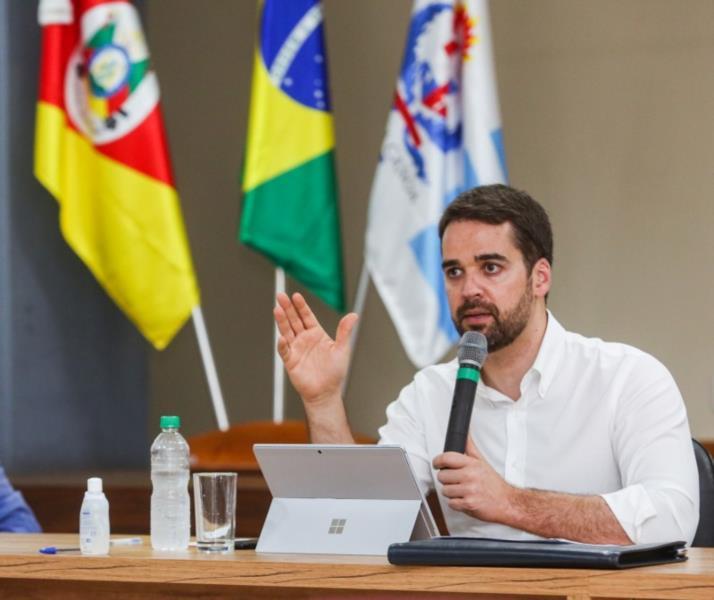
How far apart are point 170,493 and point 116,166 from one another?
2.28m

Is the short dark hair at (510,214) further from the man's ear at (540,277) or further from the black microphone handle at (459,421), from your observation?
the black microphone handle at (459,421)

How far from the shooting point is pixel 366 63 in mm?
4586

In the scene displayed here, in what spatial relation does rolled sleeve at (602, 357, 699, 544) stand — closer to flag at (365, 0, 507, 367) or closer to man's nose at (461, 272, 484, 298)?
man's nose at (461, 272, 484, 298)

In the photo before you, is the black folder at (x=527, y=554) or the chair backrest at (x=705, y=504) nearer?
the black folder at (x=527, y=554)

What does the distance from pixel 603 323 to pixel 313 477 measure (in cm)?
261

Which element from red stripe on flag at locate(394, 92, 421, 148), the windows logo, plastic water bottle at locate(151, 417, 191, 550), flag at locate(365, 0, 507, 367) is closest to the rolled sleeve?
the windows logo

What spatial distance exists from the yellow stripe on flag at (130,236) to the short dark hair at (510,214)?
1824 mm

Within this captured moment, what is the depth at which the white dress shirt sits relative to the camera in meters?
2.03

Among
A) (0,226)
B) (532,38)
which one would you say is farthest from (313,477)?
(532,38)

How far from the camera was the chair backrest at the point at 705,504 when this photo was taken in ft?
6.81

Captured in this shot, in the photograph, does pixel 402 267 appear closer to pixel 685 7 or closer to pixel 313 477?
pixel 685 7

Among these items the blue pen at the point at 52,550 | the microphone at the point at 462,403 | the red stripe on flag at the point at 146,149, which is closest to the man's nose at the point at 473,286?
the microphone at the point at 462,403

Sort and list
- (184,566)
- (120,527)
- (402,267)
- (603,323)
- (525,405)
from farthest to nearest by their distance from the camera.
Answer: (603,323), (402,267), (120,527), (525,405), (184,566)

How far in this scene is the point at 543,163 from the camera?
14.2 ft
